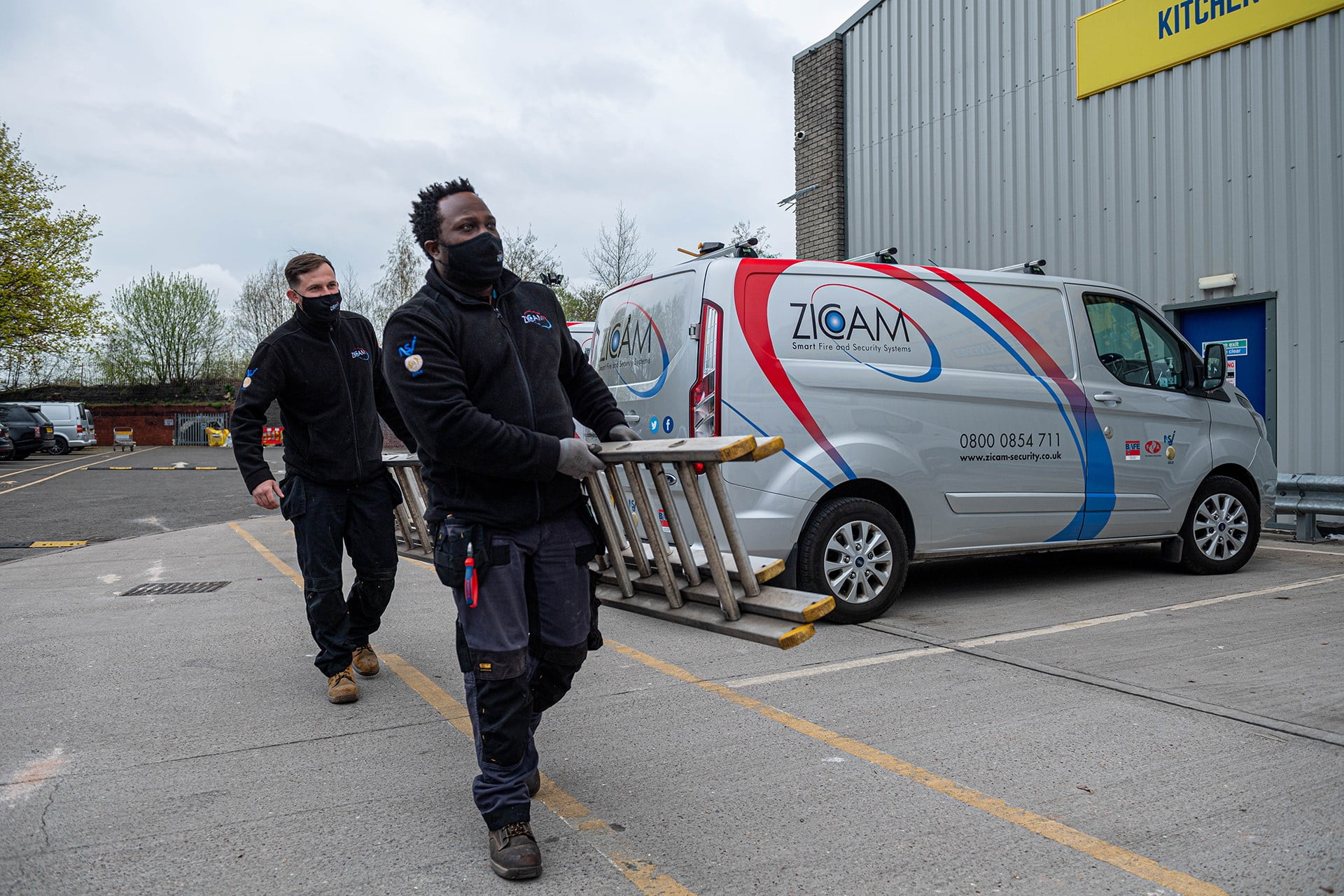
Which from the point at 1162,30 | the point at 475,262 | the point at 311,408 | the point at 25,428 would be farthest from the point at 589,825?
the point at 25,428

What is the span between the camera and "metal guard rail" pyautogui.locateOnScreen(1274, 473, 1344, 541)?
9.00 metres

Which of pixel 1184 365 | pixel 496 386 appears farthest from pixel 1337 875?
pixel 1184 365

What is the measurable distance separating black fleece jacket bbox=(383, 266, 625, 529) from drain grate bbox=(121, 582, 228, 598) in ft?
18.2

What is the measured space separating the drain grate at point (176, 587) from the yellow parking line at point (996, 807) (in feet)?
15.5

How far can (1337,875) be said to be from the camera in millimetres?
2717

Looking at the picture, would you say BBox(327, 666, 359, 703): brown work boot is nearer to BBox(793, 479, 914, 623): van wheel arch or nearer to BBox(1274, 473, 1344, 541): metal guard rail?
BBox(793, 479, 914, 623): van wheel arch

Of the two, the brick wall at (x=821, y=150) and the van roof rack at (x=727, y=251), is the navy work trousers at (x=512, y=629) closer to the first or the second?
the van roof rack at (x=727, y=251)

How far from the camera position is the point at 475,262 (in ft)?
9.51

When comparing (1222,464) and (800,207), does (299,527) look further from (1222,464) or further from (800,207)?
(800,207)

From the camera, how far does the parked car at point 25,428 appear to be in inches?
1185

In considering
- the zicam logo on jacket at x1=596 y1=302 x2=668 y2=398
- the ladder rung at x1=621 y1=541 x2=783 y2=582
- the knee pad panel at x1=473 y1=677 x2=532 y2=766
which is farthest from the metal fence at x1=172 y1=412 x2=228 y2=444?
the knee pad panel at x1=473 y1=677 x2=532 y2=766

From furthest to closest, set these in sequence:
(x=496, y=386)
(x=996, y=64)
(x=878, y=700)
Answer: (x=996, y=64), (x=878, y=700), (x=496, y=386)

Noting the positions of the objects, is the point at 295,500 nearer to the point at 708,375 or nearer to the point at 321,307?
the point at 321,307

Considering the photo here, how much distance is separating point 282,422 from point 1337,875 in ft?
13.8
